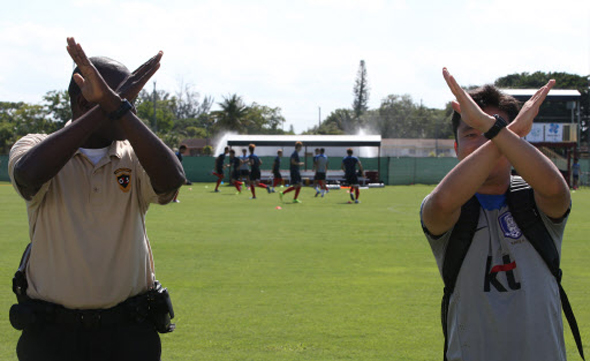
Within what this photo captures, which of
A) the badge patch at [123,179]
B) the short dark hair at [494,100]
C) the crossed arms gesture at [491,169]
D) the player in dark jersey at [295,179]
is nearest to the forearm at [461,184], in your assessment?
the crossed arms gesture at [491,169]

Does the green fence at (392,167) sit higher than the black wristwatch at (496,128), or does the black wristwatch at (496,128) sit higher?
the black wristwatch at (496,128)

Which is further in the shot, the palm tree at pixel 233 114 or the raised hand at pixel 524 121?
the palm tree at pixel 233 114

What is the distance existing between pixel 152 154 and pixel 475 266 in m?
1.29

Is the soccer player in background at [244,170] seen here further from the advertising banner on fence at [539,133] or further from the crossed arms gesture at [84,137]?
the crossed arms gesture at [84,137]

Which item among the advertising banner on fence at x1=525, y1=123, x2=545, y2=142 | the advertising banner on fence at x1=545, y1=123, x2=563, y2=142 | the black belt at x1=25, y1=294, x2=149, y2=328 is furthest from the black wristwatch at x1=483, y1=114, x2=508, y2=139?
the advertising banner on fence at x1=545, y1=123, x2=563, y2=142

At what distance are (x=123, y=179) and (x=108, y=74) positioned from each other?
45cm

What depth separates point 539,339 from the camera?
2453 millimetres

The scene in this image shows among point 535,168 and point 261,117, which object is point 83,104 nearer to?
point 535,168

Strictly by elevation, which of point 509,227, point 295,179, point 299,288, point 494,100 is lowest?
point 299,288

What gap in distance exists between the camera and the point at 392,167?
155ft

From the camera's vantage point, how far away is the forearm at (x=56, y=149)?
2.60 meters

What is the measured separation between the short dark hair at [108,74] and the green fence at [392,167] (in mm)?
43140

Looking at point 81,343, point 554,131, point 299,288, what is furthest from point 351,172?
point 554,131

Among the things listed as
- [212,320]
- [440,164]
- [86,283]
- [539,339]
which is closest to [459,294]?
[539,339]
